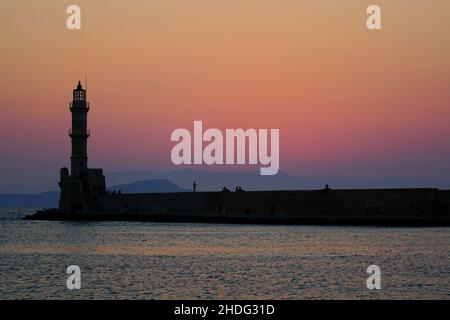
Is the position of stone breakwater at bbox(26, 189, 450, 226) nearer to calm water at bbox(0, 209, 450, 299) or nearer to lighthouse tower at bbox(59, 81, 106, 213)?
lighthouse tower at bbox(59, 81, 106, 213)

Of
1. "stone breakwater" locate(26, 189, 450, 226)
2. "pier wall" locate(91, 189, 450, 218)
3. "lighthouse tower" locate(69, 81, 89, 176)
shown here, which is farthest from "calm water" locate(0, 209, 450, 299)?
"lighthouse tower" locate(69, 81, 89, 176)

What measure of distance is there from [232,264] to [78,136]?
1833 inches

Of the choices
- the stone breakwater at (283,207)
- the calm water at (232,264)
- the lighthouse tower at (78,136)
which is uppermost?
the lighthouse tower at (78,136)

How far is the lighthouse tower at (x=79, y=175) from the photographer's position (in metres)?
78.4

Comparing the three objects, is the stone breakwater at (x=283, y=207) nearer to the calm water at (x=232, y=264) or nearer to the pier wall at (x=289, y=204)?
the pier wall at (x=289, y=204)

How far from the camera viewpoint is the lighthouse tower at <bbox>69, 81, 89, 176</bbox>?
78.2m

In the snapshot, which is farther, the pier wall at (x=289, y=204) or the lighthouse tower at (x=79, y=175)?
the lighthouse tower at (x=79, y=175)

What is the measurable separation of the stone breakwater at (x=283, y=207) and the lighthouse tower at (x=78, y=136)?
4.13 meters

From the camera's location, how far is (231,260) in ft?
118

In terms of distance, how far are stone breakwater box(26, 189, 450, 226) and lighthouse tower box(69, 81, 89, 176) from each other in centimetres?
413

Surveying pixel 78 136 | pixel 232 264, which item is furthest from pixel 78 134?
pixel 232 264

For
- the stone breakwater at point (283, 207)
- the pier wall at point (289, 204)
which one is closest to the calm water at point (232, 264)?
the stone breakwater at point (283, 207)

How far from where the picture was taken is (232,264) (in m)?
34.1
